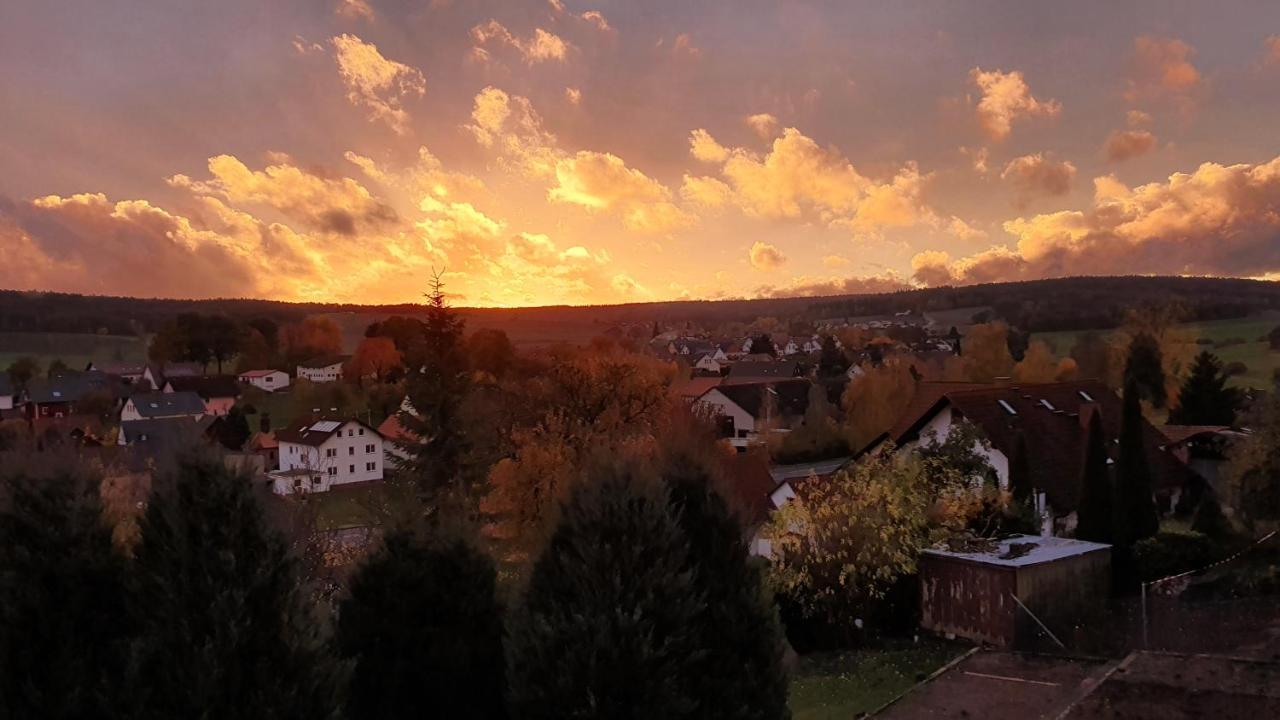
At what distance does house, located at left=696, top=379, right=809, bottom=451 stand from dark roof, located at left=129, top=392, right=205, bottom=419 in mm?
49188

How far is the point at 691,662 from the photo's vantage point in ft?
25.8

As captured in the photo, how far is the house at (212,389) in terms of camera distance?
92.9 m

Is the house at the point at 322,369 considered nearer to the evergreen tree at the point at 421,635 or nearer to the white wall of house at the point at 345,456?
the white wall of house at the point at 345,456

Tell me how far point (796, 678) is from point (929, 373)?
59.3m

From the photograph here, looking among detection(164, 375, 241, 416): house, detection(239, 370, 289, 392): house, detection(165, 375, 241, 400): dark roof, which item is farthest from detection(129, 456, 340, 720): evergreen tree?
detection(239, 370, 289, 392): house

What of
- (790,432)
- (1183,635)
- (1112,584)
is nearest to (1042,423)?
(1112,584)

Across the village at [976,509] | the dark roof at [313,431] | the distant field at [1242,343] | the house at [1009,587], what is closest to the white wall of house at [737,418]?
the village at [976,509]

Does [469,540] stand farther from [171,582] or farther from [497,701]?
[171,582]

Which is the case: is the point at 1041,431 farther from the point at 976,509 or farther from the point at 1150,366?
the point at 1150,366

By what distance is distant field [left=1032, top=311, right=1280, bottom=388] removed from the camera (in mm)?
73562

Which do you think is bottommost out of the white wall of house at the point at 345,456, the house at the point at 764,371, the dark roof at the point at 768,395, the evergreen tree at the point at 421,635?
the white wall of house at the point at 345,456

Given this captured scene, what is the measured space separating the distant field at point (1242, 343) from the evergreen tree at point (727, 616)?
69748 millimetres

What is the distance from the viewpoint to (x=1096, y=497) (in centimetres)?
2542

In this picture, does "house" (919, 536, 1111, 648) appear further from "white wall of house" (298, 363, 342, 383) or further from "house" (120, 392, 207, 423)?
"white wall of house" (298, 363, 342, 383)
